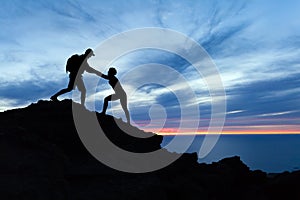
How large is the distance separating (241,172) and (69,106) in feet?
34.8

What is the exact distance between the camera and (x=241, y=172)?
707 inches

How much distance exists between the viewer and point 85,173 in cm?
1150

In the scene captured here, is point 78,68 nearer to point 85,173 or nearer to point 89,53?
point 89,53

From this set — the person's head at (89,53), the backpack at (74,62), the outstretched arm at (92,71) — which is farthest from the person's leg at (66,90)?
the person's head at (89,53)

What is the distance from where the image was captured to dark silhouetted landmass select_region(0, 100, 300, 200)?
9445 millimetres

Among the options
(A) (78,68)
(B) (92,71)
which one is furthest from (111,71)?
(A) (78,68)

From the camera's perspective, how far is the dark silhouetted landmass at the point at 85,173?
9.45m

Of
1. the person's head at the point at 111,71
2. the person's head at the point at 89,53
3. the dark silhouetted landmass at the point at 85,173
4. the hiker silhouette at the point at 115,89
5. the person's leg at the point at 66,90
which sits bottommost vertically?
the dark silhouetted landmass at the point at 85,173

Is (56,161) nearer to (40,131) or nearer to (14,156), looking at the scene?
(14,156)

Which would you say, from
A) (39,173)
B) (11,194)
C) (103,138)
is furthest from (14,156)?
(103,138)

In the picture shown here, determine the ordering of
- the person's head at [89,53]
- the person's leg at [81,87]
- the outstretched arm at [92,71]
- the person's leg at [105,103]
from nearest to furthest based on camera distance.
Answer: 1. the person's head at [89,53]
2. the outstretched arm at [92,71]
3. the person's leg at [81,87]
4. the person's leg at [105,103]

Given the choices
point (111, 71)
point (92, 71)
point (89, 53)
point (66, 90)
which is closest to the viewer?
point (89, 53)

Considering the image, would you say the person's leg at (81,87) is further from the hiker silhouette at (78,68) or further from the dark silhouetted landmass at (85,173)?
the dark silhouetted landmass at (85,173)

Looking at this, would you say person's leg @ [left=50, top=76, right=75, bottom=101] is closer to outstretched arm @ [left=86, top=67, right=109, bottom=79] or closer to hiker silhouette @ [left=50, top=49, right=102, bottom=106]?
hiker silhouette @ [left=50, top=49, right=102, bottom=106]
